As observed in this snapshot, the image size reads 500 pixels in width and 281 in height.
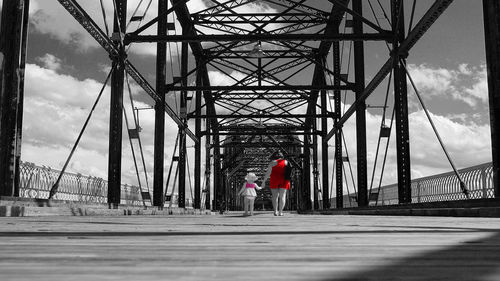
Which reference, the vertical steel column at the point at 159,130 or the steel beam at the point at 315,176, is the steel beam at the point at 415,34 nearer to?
the vertical steel column at the point at 159,130

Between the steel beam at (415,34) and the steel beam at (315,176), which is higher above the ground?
the steel beam at (415,34)

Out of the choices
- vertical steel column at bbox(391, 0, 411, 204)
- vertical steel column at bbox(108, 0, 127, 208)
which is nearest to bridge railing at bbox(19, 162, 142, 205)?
vertical steel column at bbox(108, 0, 127, 208)

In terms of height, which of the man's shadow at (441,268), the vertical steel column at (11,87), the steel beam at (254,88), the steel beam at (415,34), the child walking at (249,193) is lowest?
the man's shadow at (441,268)

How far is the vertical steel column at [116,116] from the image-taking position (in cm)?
1198

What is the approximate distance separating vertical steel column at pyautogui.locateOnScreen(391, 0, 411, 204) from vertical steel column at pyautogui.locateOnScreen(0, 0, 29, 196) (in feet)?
25.4

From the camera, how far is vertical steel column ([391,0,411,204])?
11.5 metres

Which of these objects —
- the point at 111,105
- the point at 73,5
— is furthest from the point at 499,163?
the point at 111,105

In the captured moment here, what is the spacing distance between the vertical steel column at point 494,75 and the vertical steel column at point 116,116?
26.5 ft

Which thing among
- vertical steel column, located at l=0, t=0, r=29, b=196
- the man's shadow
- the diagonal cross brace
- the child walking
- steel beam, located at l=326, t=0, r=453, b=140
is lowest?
the man's shadow

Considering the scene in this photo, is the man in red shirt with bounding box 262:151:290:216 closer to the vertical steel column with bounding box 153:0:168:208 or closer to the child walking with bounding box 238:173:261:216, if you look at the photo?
the child walking with bounding box 238:173:261:216

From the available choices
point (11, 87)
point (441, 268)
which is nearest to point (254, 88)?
point (11, 87)

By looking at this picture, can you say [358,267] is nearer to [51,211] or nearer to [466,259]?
[466,259]

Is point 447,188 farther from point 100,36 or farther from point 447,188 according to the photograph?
point 100,36

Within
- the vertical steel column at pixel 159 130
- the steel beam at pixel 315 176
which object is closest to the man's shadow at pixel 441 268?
the vertical steel column at pixel 159 130
